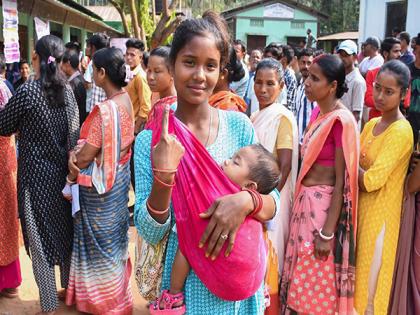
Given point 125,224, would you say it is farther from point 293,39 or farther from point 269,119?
point 293,39

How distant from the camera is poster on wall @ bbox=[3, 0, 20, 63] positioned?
623 centimetres

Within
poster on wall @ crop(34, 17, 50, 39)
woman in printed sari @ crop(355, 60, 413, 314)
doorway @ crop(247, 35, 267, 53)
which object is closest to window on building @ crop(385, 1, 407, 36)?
poster on wall @ crop(34, 17, 50, 39)

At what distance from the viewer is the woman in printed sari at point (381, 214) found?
2586 mm

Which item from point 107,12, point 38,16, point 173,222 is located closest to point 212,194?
point 173,222

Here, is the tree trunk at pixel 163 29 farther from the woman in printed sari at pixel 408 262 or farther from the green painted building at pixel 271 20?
the green painted building at pixel 271 20

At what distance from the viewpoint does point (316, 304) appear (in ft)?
8.69

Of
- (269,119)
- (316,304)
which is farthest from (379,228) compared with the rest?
(269,119)

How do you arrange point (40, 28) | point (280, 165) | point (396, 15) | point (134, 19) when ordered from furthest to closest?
point (396, 15), point (134, 19), point (40, 28), point (280, 165)

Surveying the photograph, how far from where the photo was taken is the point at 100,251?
3188 mm

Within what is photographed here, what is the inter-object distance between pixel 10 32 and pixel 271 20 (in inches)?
1092

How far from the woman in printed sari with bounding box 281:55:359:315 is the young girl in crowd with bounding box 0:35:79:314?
1576 mm

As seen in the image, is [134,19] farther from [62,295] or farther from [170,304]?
[170,304]

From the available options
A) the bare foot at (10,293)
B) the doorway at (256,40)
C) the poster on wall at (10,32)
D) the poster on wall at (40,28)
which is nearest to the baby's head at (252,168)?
the bare foot at (10,293)

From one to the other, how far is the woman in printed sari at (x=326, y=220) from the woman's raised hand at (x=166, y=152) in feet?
5.02
